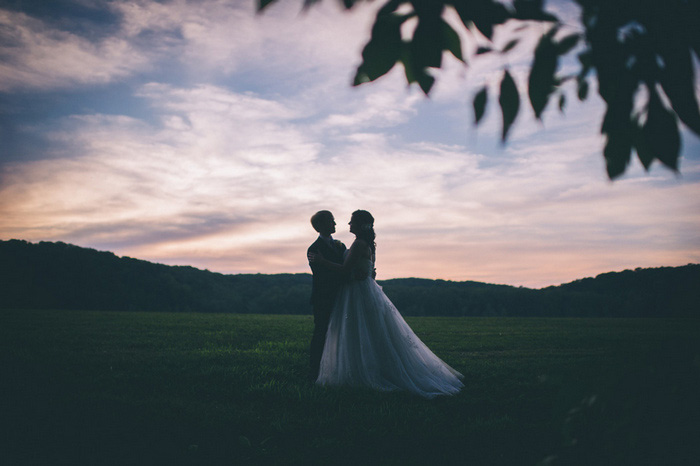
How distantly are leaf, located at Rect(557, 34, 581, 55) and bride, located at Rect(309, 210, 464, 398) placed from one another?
5891 millimetres

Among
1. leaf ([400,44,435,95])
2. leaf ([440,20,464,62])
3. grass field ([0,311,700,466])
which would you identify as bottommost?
grass field ([0,311,700,466])

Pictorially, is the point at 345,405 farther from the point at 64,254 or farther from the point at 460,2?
the point at 64,254

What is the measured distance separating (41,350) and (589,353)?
16181 mm

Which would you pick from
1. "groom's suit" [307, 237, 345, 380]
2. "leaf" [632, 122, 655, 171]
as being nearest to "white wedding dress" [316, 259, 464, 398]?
"groom's suit" [307, 237, 345, 380]

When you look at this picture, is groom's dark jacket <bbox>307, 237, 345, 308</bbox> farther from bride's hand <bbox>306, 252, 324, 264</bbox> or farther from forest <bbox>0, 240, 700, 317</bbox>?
forest <bbox>0, 240, 700, 317</bbox>

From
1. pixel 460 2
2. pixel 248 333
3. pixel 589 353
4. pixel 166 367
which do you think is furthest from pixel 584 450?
pixel 248 333

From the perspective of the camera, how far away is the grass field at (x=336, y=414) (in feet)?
5.23

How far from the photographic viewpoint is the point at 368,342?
7.13 meters

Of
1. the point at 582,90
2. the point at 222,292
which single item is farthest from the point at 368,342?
the point at 222,292

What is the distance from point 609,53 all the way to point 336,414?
5.26 m

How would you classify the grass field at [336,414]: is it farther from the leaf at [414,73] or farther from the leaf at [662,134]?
the leaf at [414,73]

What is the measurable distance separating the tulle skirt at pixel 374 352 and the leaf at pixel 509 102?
599 cm

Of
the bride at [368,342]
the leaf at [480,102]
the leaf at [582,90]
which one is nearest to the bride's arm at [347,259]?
the bride at [368,342]

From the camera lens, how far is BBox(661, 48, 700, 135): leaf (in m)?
1.14
